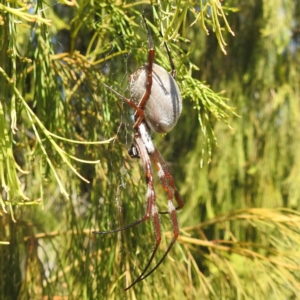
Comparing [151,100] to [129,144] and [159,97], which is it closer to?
[159,97]

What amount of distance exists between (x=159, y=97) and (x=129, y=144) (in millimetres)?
383

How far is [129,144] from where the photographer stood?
3.77 ft

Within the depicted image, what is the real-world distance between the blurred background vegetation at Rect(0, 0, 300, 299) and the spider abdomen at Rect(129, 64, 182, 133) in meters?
0.07

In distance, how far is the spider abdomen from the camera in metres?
0.78

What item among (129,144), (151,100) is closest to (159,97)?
(151,100)

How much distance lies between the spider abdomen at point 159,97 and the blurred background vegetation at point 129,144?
7 centimetres

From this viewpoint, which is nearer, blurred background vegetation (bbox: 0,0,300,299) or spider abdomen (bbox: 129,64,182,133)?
spider abdomen (bbox: 129,64,182,133)

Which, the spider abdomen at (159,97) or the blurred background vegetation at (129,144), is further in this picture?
the blurred background vegetation at (129,144)

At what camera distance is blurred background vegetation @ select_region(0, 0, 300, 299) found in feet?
2.95

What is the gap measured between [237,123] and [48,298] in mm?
1056

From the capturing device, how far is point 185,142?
2053 millimetres

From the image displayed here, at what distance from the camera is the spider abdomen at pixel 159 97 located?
2.55 ft

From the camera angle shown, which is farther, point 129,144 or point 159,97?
point 129,144

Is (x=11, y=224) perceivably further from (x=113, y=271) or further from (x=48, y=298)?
(x=113, y=271)
